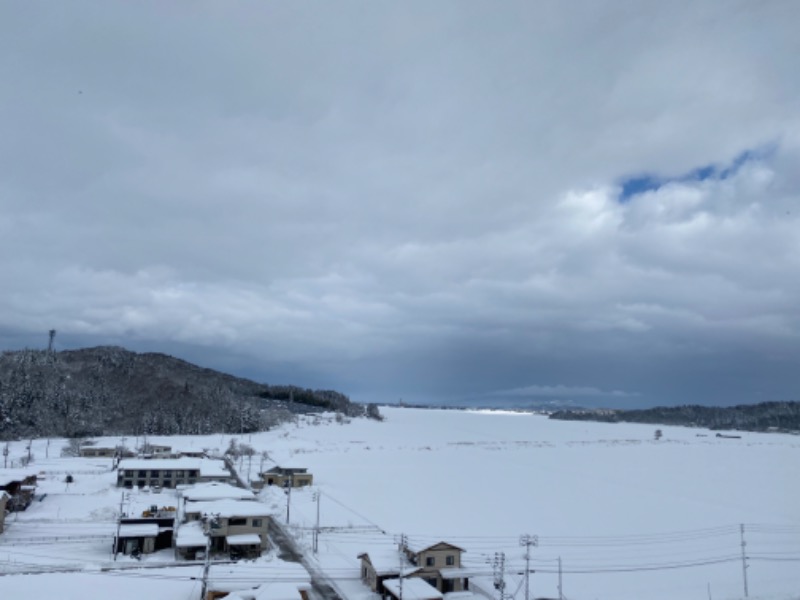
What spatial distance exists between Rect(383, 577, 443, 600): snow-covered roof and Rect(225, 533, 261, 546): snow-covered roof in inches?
307

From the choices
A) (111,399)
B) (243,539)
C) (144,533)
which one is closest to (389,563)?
(243,539)

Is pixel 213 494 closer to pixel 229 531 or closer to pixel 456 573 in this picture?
pixel 229 531

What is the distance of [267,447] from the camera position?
229ft

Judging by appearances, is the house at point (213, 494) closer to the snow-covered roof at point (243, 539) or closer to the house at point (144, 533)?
the house at point (144, 533)

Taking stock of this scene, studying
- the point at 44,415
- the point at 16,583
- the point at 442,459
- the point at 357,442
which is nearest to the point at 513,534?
the point at 16,583

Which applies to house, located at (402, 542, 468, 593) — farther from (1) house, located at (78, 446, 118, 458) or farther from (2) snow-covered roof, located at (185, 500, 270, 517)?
(1) house, located at (78, 446, 118, 458)

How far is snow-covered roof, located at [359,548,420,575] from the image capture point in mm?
20406

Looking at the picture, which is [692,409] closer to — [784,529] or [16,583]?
[784,529]

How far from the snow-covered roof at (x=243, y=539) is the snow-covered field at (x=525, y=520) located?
109 inches

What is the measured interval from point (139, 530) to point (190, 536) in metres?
2.39

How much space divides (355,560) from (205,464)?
2462cm

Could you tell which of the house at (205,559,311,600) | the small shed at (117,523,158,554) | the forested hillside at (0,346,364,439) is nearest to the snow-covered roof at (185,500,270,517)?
the small shed at (117,523,158,554)

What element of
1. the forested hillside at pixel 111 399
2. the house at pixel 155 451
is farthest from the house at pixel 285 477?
the forested hillside at pixel 111 399

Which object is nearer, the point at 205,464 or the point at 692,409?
the point at 205,464
